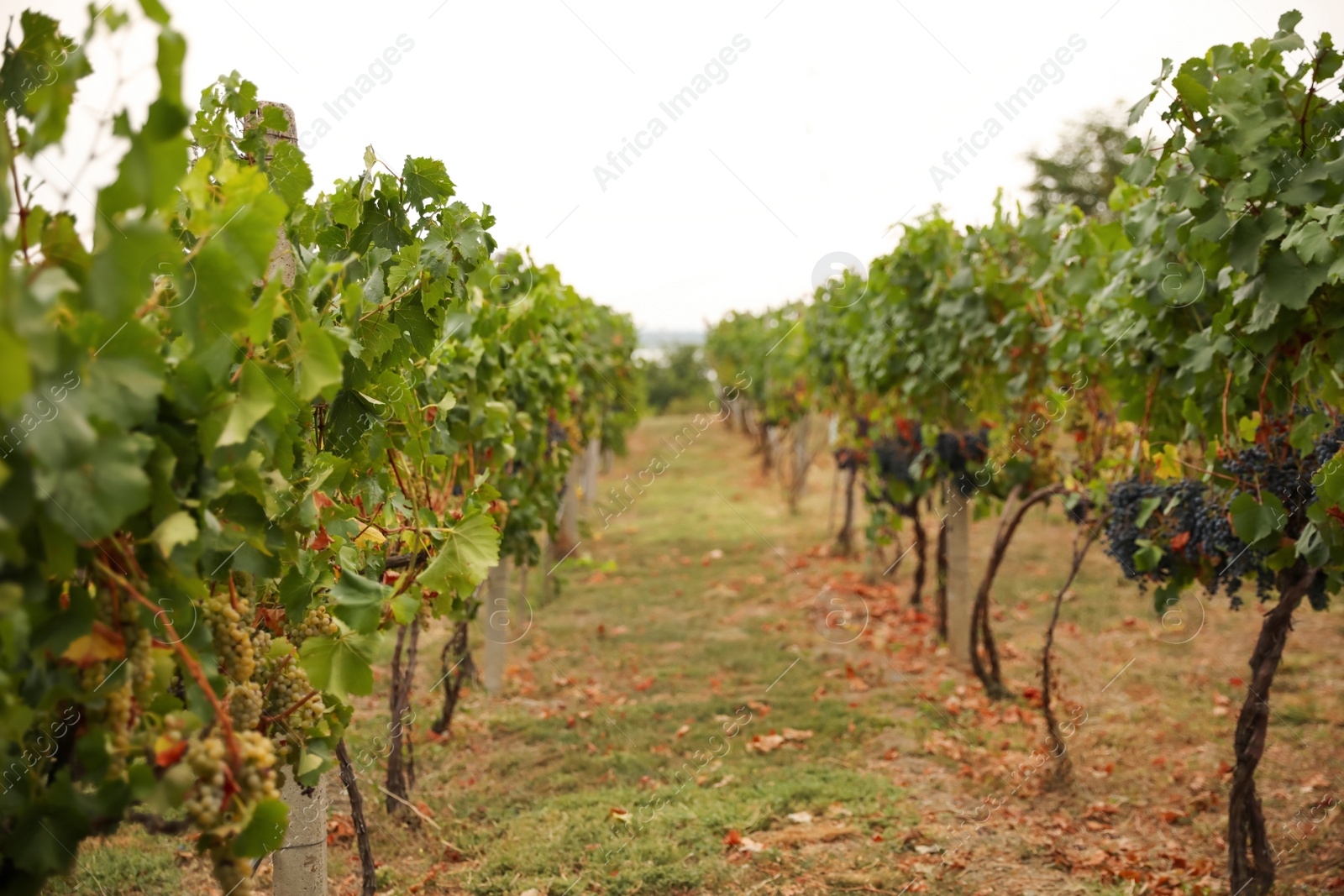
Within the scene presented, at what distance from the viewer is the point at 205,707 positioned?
1317 millimetres

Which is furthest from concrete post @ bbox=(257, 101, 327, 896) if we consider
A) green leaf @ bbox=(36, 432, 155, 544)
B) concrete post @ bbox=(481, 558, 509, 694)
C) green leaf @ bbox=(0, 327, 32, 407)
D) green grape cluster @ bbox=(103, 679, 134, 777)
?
concrete post @ bbox=(481, 558, 509, 694)

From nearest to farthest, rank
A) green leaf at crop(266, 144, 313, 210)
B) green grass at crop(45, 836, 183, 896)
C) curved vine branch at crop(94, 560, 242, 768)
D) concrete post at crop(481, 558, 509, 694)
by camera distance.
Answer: curved vine branch at crop(94, 560, 242, 768), green leaf at crop(266, 144, 313, 210), green grass at crop(45, 836, 183, 896), concrete post at crop(481, 558, 509, 694)

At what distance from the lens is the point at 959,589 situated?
21.3ft

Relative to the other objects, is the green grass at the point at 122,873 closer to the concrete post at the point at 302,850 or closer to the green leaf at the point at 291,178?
the concrete post at the point at 302,850

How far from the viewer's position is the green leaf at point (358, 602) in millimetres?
1673

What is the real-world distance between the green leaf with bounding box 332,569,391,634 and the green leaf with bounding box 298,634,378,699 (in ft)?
0.12

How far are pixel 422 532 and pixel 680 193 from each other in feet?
23.3

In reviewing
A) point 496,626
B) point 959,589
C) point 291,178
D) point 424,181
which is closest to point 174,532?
point 291,178

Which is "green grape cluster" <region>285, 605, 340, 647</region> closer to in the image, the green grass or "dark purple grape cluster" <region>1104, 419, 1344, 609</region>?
the green grass

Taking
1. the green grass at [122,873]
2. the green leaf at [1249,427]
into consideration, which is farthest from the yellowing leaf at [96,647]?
the green leaf at [1249,427]

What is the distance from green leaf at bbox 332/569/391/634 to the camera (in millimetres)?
1673

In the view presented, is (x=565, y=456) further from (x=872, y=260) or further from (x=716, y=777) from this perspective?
(x=872, y=260)

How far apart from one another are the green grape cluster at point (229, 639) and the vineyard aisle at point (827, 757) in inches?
86.3

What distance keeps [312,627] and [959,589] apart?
5.49 meters
